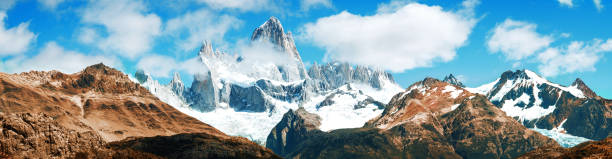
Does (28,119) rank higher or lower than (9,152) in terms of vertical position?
higher

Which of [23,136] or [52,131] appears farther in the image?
[52,131]

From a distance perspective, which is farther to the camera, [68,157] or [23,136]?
[68,157]

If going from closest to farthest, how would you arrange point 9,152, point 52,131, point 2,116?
point 9,152
point 2,116
point 52,131

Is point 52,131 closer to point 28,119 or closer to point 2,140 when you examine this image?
point 28,119

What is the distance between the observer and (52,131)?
650ft

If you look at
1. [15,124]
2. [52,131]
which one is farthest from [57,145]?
[15,124]

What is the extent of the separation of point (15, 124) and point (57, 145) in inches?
709

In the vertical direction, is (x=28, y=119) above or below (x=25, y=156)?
above

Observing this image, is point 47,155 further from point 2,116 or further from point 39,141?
point 2,116

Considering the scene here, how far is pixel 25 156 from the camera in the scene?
17788 centimetres

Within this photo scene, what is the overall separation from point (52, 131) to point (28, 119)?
970cm

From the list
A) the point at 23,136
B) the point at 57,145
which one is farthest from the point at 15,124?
the point at 57,145

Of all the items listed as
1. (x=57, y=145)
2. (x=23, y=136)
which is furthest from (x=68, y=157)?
(x=23, y=136)

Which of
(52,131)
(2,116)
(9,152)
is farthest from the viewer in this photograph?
(52,131)
